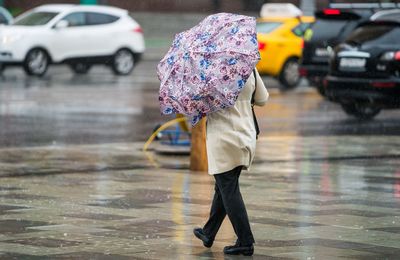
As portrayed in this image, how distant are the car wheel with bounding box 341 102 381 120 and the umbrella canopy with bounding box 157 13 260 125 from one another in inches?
498

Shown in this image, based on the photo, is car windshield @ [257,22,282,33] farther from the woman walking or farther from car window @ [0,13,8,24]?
the woman walking

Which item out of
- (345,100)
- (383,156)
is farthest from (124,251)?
(345,100)

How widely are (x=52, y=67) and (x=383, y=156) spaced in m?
22.2

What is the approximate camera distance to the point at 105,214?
10.0 m

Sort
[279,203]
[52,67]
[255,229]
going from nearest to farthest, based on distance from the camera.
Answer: [255,229]
[279,203]
[52,67]

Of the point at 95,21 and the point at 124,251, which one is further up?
the point at 124,251

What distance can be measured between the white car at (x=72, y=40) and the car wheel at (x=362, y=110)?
38.3 ft

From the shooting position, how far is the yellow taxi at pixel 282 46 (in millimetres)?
27766

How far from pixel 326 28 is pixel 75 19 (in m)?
10.3

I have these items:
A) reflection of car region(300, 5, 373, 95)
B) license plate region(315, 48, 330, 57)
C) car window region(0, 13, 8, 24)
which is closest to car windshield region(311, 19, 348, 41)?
reflection of car region(300, 5, 373, 95)

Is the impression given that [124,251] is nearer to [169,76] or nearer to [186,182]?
[169,76]

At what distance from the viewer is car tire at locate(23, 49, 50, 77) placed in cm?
3100

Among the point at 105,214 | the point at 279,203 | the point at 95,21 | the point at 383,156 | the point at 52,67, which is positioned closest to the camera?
the point at 105,214

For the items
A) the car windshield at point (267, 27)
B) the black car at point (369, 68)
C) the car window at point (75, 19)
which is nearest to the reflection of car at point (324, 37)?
the black car at point (369, 68)
